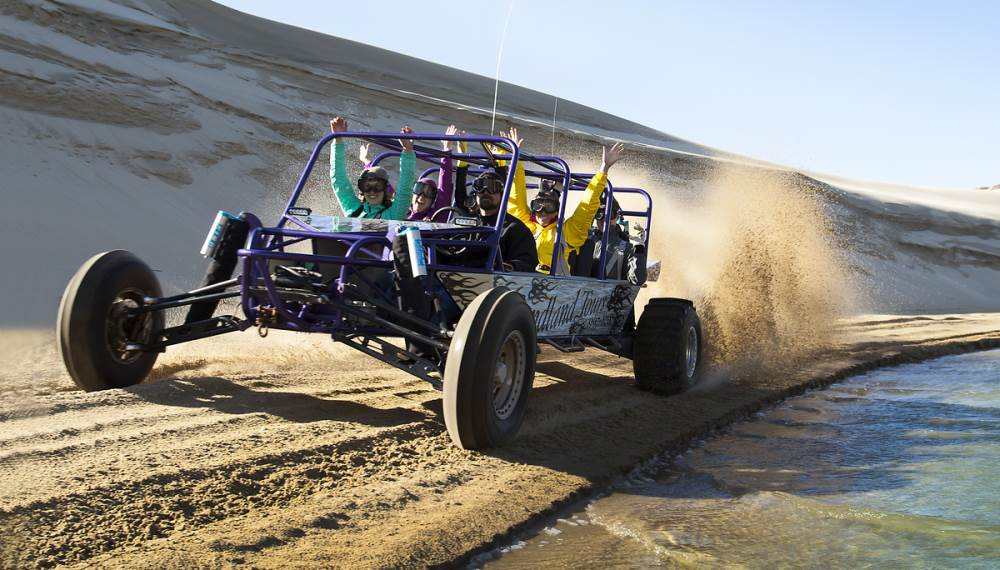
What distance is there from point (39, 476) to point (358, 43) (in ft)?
191

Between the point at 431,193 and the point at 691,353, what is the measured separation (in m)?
2.86

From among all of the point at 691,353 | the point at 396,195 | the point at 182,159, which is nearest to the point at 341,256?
the point at 396,195

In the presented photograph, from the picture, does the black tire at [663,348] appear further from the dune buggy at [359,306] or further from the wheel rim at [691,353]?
the dune buggy at [359,306]

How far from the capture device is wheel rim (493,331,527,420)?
17.4 ft

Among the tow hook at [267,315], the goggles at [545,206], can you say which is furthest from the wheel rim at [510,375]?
the goggles at [545,206]

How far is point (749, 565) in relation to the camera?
3850mm

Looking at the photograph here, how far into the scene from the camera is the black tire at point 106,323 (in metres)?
5.46

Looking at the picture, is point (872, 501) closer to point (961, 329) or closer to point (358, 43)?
point (961, 329)

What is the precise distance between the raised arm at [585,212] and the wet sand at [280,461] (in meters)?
1.28

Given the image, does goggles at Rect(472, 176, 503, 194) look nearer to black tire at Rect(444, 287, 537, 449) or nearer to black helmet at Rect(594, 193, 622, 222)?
black tire at Rect(444, 287, 537, 449)

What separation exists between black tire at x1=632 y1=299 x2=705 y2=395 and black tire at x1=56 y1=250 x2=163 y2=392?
3.97 meters

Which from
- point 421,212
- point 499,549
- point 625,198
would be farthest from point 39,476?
point 625,198

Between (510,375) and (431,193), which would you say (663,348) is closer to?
(431,193)

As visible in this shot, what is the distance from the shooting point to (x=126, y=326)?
590 centimetres
